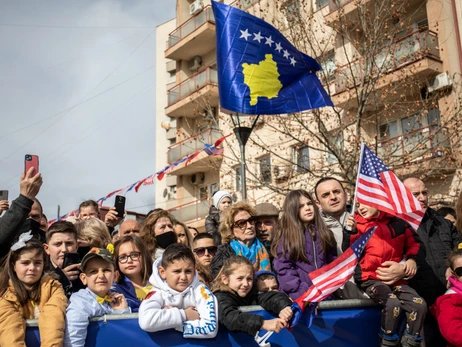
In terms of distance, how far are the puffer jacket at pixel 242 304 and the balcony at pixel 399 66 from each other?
30.7ft

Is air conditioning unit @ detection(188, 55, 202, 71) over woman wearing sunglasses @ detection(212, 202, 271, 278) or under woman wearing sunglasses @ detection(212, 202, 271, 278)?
over

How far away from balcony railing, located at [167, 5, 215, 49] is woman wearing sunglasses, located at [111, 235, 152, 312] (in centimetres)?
2226

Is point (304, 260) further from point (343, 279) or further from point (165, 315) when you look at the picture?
point (165, 315)

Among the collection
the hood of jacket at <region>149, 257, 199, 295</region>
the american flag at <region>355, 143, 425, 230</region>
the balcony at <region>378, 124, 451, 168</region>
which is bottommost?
the hood of jacket at <region>149, 257, 199, 295</region>

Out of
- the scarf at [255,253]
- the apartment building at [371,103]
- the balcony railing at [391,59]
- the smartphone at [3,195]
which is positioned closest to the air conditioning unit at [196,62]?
the apartment building at [371,103]

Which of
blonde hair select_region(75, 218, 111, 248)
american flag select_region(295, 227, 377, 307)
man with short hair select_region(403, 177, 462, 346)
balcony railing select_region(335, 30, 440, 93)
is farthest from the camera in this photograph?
balcony railing select_region(335, 30, 440, 93)

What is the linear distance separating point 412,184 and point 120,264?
3.00m

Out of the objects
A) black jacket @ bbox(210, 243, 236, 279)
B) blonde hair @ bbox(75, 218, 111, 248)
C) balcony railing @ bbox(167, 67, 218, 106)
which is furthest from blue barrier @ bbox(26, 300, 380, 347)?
balcony railing @ bbox(167, 67, 218, 106)

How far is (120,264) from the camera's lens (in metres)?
4.60

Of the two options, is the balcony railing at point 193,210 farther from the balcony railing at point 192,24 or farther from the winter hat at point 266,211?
the winter hat at point 266,211

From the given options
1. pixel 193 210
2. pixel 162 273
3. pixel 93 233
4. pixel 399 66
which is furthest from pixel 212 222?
pixel 193 210

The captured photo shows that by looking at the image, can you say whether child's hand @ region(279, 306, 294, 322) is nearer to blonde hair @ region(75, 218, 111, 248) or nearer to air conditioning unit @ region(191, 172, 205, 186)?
blonde hair @ region(75, 218, 111, 248)

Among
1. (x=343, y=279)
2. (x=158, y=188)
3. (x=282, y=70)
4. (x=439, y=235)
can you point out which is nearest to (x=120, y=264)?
(x=343, y=279)

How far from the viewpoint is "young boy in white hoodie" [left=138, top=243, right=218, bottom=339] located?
3598 mm
